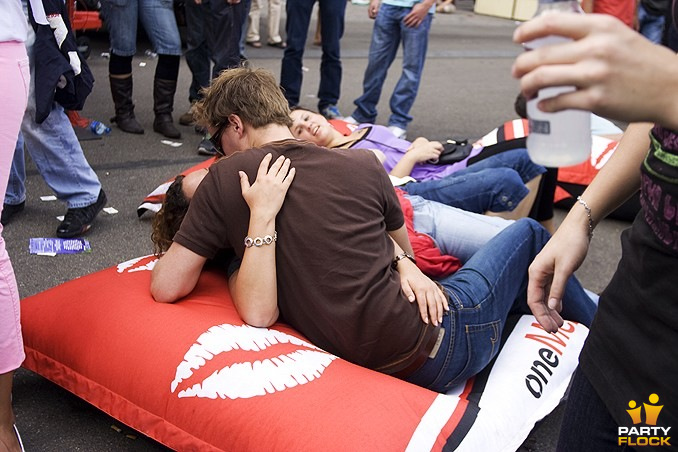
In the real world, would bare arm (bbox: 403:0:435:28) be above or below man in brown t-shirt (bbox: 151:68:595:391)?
above

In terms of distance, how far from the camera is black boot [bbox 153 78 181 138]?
534cm

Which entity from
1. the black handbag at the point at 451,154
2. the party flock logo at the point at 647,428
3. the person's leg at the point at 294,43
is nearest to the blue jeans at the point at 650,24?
the person's leg at the point at 294,43

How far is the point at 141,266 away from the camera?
109 inches

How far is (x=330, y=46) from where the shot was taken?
5855 millimetres

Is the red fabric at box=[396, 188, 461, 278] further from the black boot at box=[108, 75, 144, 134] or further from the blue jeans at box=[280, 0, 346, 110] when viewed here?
the black boot at box=[108, 75, 144, 134]

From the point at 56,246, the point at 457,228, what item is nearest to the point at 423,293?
the point at 457,228

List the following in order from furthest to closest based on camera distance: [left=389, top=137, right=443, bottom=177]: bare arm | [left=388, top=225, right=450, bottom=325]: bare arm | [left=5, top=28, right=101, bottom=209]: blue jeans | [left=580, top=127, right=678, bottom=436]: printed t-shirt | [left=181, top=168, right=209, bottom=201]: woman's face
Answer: [left=389, top=137, right=443, bottom=177]: bare arm, [left=5, top=28, right=101, bottom=209]: blue jeans, [left=181, top=168, right=209, bottom=201]: woman's face, [left=388, top=225, right=450, bottom=325]: bare arm, [left=580, top=127, right=678, bottom=436]: printed t-shirt

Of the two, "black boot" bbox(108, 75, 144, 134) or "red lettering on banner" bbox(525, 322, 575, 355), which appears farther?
"black boot" bbox(108, 75, 144, 134)

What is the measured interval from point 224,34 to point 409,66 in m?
1.46

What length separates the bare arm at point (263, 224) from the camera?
2162 millimetres

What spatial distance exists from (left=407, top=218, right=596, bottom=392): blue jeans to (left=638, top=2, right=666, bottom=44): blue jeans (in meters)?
4.27

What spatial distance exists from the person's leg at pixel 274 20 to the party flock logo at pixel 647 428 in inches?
331

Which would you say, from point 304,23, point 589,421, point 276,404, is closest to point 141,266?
point 276,404

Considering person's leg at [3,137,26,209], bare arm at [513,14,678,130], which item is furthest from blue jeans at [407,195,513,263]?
bare arm at [513,14,678,130]
